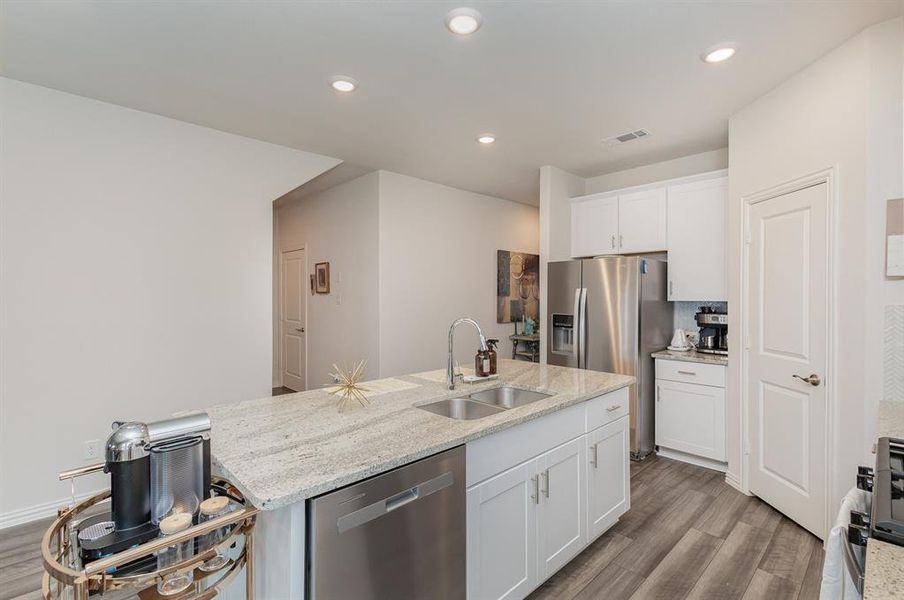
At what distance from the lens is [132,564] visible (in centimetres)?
95

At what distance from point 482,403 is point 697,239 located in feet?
8.51

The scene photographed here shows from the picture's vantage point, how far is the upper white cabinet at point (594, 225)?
414 centimetres

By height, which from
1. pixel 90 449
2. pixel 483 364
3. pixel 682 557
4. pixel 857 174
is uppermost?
pixel 857 174

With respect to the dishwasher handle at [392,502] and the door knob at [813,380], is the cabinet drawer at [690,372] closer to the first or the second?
the door knob at [813,380]

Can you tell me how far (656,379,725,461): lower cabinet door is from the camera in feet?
10.6

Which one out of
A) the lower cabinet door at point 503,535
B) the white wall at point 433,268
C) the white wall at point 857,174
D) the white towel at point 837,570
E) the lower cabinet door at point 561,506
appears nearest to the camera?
the white towel at point 837,570

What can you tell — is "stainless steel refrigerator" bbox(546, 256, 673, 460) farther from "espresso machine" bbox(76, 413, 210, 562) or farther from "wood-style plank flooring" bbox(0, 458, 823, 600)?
"espresso machine" bbox(76, 413, 210, 562)

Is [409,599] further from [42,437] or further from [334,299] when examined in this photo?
[334,299]

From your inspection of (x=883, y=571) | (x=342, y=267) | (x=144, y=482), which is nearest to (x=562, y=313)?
(x=342, y=267)

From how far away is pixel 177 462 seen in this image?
106 centimetres

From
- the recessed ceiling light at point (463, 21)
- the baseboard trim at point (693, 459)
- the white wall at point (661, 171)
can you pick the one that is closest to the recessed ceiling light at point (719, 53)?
the recessed ceiling light at point (463, 21)

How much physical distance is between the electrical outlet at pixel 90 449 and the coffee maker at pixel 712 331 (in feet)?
14.9

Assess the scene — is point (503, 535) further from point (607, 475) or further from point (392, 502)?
point (607, 475)

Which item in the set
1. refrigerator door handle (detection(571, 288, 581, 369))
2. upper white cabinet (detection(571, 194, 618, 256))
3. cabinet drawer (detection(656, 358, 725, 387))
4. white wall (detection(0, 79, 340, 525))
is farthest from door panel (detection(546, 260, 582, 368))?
white wall (detection(0, 79, 340, 525))
